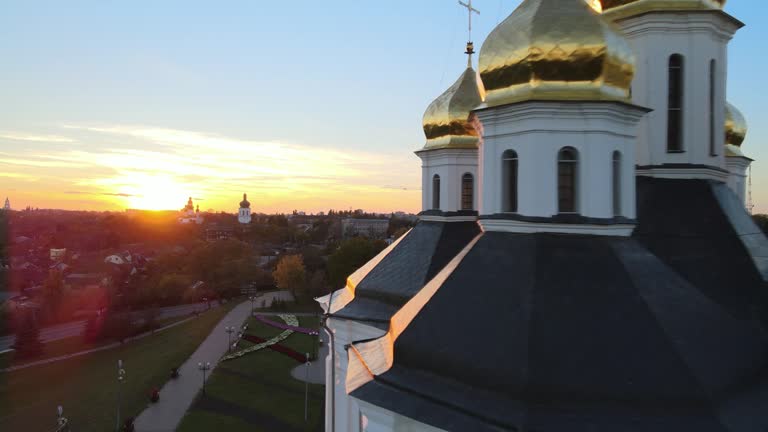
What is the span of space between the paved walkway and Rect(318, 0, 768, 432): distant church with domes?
9.06 metres

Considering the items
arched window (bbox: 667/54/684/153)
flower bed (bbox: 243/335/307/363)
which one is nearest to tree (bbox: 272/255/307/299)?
flower bed (bbox: 243/335/307/363)

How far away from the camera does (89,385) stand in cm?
2191

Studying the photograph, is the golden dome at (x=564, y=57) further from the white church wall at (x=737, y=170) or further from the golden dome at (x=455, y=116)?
the white church wall at (x=737, y=170)

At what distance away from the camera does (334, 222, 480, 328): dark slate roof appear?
10734 mm

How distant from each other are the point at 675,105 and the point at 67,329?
3620cm

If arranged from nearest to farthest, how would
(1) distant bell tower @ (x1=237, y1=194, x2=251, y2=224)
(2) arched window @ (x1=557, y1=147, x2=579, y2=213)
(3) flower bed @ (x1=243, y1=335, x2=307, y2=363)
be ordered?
(2) arched window @ (x1=557, y1=147, x2=579, y2=213) → (3) flower bed @ (x1=243, y1=335, x2=307, y2=363) → (1) distant bell tower @ (x1=237, y1=194, x2=251, y2=224)

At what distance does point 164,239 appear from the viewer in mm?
85812

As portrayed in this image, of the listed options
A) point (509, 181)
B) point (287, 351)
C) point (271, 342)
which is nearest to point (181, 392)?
point (287, 351)

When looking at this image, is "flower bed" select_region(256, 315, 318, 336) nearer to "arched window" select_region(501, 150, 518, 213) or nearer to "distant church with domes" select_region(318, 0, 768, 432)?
"distant church with domes" select_region(318, 0, 768, 432)

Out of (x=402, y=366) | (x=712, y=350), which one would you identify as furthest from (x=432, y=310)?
(x=712, y=350)

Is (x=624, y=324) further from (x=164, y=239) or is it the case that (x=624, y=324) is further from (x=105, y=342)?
(x=164, y=239)

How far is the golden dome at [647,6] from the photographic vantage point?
9.46 meters

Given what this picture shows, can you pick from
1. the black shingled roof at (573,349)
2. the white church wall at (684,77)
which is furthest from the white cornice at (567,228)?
the white church wall at (684,77)

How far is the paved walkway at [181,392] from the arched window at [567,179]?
48.7 feet
